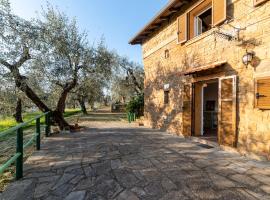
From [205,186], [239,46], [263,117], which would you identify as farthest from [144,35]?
[205,186]

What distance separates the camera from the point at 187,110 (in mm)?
8602

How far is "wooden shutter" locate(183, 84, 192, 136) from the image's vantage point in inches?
334

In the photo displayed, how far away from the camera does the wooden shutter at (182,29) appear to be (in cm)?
863

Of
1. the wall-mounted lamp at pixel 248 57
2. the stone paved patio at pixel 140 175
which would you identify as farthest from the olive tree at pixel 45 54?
the wall-mounted lamp at pixel 248 57

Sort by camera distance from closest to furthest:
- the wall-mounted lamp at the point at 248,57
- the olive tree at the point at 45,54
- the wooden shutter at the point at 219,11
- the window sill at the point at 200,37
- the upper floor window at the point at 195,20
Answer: the wall-mounted lamp at the point at 248,57 → the wooden shutter at the point at 219,11 → the window sill at the point at 200,37 → the upper floor window at the point at 195,20 → the olive tree at the point at 45,54

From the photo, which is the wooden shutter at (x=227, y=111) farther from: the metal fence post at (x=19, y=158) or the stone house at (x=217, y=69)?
the metal fence post at (x=19, y=158)

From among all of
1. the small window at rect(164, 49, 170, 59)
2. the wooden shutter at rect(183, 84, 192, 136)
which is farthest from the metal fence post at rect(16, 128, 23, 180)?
the small window at rect(164, 49, 170, 59)

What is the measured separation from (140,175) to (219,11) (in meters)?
5.27

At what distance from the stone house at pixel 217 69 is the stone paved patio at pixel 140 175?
35.4 inches

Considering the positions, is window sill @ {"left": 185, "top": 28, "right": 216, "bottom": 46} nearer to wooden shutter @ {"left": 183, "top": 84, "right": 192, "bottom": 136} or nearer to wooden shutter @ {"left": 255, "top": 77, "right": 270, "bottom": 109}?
wooden shutter @ {"left": 183, "top": 84, "right": 192, "bottom": 136}

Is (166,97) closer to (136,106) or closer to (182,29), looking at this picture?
(182,29)

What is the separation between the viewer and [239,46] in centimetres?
605

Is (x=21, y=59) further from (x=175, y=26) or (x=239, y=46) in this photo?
(x=239, y=46)

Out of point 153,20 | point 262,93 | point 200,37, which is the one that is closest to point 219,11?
point 200,37
